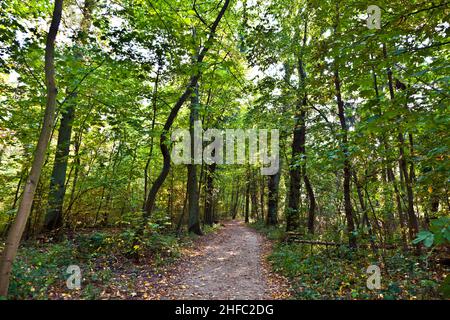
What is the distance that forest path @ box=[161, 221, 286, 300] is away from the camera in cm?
588

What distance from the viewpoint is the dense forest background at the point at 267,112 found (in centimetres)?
336

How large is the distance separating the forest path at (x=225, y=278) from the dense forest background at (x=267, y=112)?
68cm

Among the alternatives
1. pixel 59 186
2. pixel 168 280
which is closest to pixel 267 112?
pixel 168 280

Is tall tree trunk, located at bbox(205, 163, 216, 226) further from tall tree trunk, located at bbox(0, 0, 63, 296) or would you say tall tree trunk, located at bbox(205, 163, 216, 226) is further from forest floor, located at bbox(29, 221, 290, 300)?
tall tree trunk, located at bbox(0, 0, 63, 296)

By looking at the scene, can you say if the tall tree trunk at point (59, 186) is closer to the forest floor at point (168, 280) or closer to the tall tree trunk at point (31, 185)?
the forest floor at point (168, 280)

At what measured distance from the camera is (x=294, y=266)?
7.21 metres

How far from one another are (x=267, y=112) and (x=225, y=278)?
7519mm

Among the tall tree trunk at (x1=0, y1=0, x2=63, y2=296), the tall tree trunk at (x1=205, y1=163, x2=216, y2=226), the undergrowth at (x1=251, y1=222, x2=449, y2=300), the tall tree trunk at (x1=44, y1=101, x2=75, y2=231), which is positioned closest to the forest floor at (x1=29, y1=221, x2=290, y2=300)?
the undergrowth at (x1=251, y1=222, x2=449, y2=300)

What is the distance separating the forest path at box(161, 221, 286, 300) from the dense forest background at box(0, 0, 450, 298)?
0.68m

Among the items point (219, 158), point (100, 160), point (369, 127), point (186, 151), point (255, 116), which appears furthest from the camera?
point (219, 158)

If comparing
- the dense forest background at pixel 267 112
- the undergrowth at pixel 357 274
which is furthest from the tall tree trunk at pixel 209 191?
the undergrowth at pixel 357 274

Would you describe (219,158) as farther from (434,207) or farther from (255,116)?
(434,207)

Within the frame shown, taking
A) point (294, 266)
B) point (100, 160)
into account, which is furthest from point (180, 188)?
point (294, 266)
